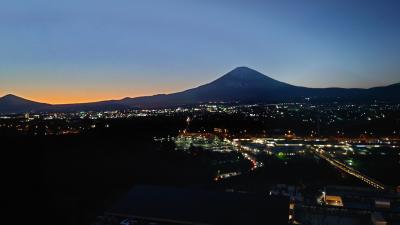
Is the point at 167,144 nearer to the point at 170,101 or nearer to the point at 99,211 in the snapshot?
the point at 99,211

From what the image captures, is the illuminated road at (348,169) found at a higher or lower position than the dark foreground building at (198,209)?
lower

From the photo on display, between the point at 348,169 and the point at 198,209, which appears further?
the point at 348,169

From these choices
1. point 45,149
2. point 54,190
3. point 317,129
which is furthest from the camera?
point 317,129

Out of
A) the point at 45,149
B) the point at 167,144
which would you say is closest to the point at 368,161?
the point at 167,144

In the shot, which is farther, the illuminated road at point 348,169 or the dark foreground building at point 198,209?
the illuminated road at point 348,169

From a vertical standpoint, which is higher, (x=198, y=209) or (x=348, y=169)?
(x=198, y=209)
